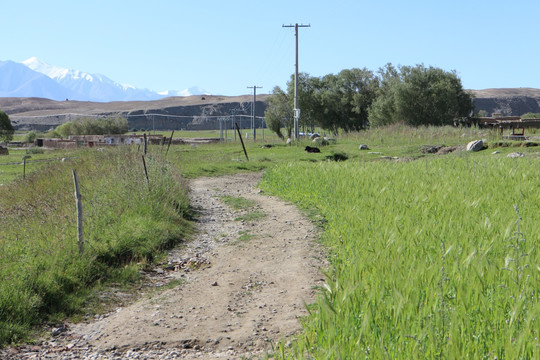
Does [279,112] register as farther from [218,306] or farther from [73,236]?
[218,306]

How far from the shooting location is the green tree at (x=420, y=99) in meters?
60.9

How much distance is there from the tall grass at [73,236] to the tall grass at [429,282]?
3.51m

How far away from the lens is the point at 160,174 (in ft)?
48.8

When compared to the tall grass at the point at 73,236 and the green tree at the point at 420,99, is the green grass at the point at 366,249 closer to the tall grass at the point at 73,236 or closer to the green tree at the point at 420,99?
the tall grass at the point at 73,236

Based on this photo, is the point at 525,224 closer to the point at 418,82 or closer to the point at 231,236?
the point at 231,236

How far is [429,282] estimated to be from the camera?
15.6ft

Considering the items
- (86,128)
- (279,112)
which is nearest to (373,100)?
(279,112)

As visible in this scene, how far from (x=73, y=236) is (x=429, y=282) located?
22.0 feet

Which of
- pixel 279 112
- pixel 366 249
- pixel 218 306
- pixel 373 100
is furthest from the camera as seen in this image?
pixel 279 112

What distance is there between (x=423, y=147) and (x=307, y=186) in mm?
16976

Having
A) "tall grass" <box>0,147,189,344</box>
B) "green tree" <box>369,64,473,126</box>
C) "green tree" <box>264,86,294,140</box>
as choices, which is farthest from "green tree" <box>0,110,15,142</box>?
"tall grass" <box>0,147,189,344</box>

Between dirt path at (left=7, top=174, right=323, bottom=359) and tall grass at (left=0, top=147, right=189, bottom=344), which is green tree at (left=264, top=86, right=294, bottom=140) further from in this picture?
dirt path at (left=7, top=174, right=323, bottom=359)

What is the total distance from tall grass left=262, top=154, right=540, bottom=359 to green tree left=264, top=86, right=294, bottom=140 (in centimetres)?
6944

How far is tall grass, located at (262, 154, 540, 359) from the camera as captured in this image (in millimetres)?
3715
